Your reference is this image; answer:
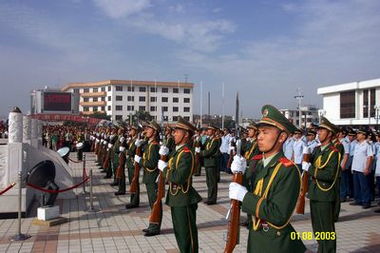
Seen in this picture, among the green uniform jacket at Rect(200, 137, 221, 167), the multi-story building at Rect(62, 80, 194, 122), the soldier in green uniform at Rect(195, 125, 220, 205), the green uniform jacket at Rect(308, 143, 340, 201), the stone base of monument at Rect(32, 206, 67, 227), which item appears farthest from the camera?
the multi-story building at Rect(62, 80, 194, 122)

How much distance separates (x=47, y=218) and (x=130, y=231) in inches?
71.6

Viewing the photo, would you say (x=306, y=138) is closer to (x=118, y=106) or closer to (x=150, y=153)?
(x=150, y=153)

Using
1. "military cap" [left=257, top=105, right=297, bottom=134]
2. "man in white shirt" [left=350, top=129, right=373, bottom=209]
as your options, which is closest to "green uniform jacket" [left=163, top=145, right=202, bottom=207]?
"military cap" [left=257, top=105, right=297, bottom=134]

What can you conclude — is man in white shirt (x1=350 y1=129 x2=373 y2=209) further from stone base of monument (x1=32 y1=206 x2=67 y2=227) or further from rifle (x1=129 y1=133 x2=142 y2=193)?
stone base of monument (x1=32 y1=206 x2=67 y2=227)

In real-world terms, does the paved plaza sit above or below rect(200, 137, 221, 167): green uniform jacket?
below

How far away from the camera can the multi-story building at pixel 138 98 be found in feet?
284

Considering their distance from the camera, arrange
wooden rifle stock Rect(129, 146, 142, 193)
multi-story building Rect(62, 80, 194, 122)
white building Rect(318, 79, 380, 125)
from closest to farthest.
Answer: wooden rifle stock Rect(129, 146, 142, 193) < white building Rect(318, 79, 380, 125) < multi-story building Rect(62, 80, 194, 122)

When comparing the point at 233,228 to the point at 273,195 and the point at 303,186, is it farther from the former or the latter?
the point at 303,186

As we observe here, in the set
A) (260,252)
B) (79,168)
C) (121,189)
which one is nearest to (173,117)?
(79,168)

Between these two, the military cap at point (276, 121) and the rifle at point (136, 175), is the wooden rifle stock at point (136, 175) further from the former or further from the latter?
→ the military cap at point (276, 121)

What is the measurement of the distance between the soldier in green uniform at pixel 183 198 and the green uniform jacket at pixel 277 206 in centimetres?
202

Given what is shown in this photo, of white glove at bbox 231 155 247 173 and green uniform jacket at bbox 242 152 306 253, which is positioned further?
white glove at bbox 231 155 247 173

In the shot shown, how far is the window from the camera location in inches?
2509

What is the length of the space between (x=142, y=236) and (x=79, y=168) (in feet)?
38.7
